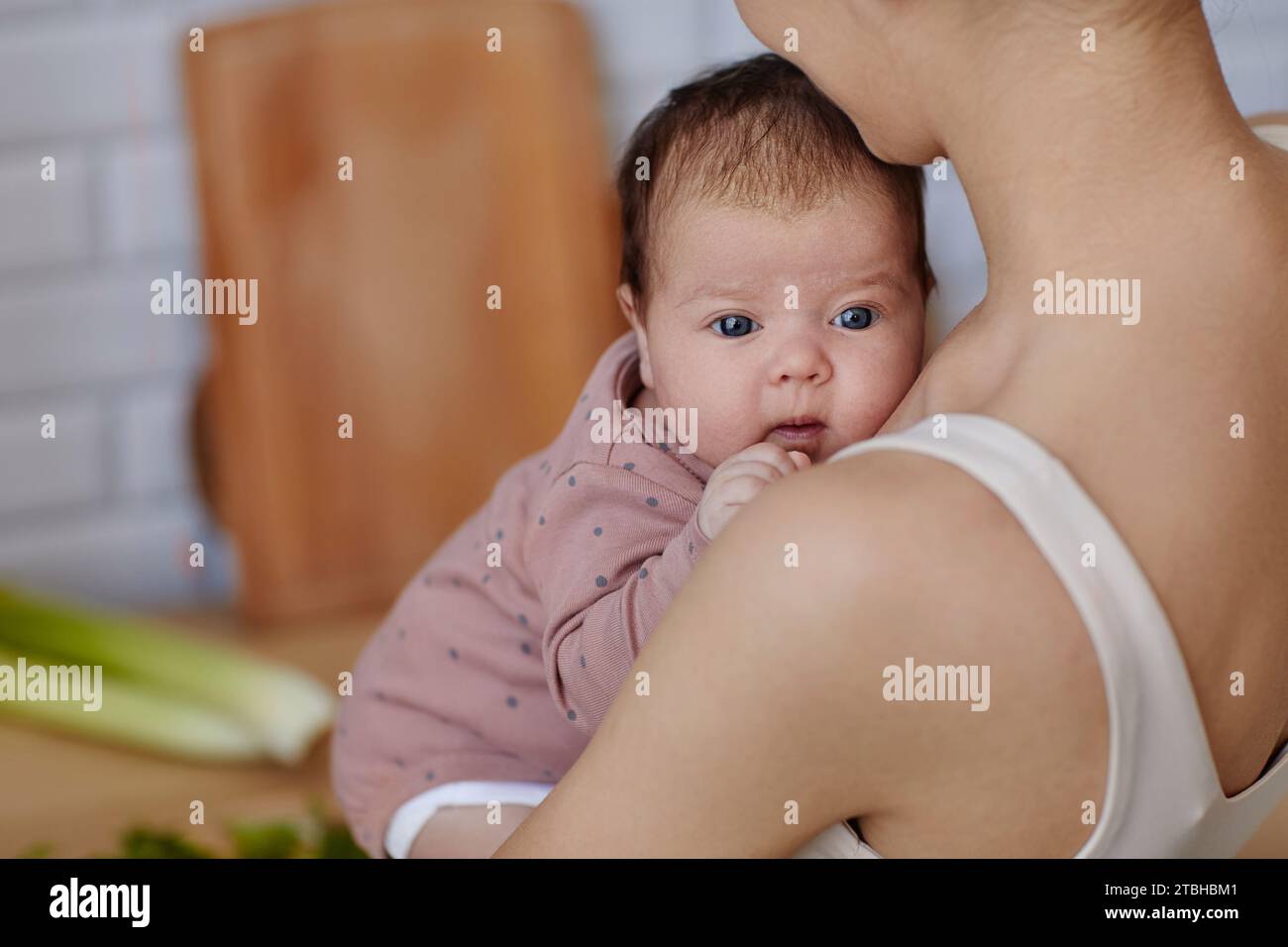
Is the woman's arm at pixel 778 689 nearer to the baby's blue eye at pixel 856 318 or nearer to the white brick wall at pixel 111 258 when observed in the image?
the baby's blue eye at pixel 856 318

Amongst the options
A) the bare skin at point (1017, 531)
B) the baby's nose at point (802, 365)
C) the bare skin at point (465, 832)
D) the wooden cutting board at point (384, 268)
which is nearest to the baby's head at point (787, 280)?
the baby's nose at point (802, 365)

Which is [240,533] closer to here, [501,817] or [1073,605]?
[501,817]

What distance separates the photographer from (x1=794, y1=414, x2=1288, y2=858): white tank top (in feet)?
1.59

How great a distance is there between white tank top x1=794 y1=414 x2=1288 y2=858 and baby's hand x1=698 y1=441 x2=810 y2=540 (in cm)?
8

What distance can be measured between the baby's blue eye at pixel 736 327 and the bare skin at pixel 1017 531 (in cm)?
15

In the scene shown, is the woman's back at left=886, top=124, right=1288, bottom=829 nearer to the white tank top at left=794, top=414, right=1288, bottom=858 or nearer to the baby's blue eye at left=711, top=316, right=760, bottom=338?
the white tank top at left=794, top=414, right=1288, bottom=858

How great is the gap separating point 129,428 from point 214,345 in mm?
194

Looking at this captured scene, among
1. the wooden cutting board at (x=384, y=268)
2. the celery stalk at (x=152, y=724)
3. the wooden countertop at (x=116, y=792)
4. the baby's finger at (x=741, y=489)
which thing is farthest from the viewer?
the wooden cutting board at (x=384, y=268)

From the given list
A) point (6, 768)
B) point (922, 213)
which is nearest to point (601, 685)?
point (922, 213)

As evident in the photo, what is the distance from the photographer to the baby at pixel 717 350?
64 cm

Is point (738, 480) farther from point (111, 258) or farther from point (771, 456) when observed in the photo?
point (111, 258)

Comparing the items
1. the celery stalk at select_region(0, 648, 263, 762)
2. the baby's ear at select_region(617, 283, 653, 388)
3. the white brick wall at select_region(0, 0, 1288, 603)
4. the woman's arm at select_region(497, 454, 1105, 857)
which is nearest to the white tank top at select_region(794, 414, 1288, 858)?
the woman's arm at select_region(497, 454, 1105, 857)

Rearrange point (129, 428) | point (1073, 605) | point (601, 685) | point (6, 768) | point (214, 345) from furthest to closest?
1. point (129, 428)
2. point (214, 345)
3. point (6, 768)
4. point (601, 685)
5. point (1073, 605)
